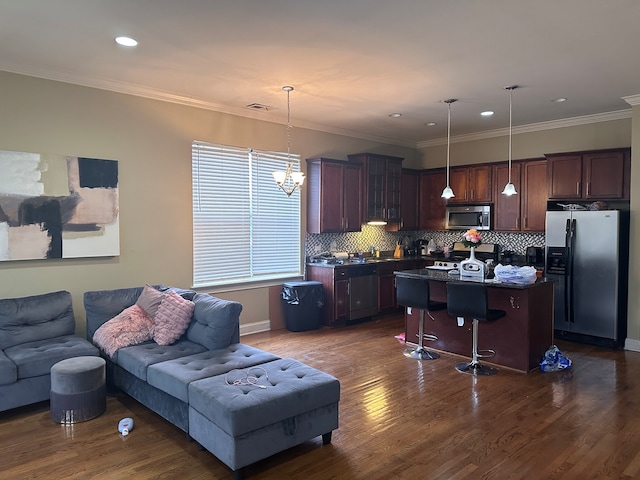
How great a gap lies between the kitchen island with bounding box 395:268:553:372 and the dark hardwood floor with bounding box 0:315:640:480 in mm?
219

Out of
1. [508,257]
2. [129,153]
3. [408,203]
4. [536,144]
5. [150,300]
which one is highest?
[536,144]

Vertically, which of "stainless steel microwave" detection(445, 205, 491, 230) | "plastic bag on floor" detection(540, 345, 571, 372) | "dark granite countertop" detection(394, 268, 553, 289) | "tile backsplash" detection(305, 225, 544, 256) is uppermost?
"stainless steel microwave" detection(445, 205, 491, 230)

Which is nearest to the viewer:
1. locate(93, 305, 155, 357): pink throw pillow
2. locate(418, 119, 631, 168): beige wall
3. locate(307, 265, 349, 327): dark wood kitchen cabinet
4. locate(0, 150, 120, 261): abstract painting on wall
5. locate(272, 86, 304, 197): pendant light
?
locate(93, 305, 155, 357): pink throw pillow

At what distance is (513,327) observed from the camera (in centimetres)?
471

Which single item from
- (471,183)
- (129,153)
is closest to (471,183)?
(471,183)

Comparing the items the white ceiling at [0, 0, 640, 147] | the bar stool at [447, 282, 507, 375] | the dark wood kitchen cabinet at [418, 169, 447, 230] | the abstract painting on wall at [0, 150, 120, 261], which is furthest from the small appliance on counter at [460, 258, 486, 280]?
the abstract painting on wall at [0, 150, 120, 261]

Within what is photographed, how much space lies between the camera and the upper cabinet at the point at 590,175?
581cm

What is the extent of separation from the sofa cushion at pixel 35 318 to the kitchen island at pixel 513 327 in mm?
3531

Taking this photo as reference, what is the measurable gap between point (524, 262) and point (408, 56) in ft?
13.4

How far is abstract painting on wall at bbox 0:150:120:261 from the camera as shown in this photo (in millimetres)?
4328

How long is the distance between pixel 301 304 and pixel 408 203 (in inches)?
116

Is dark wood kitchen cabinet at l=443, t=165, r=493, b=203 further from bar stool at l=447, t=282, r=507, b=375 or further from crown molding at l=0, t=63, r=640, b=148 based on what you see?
bar stool at l=447, t=282, r=507, b=375

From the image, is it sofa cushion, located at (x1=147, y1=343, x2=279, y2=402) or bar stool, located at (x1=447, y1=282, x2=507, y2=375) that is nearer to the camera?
sofa cushion, located at (x1=147, y1=343, x2=279, y2=402)

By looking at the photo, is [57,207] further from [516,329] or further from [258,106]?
[516,329]
